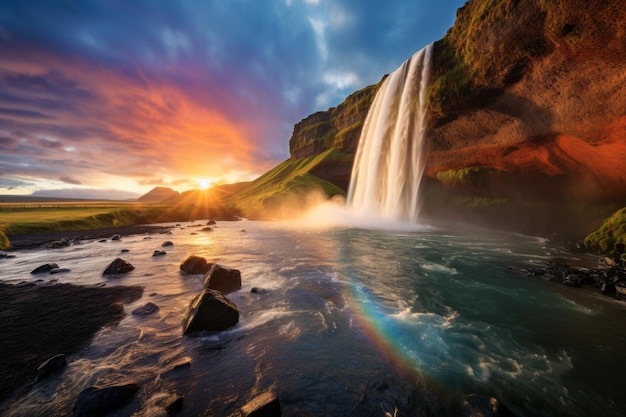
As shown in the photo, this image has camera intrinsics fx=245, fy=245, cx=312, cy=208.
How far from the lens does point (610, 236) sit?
72.7 feet

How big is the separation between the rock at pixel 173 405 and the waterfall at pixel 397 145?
151ft

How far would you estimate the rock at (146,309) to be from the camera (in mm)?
10547

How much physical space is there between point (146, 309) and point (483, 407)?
1248cm

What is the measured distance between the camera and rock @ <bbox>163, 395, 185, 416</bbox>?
18.1 ft

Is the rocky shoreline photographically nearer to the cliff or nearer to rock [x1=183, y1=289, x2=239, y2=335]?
rock [x1=183, y1=289, x2=239, y2=335]

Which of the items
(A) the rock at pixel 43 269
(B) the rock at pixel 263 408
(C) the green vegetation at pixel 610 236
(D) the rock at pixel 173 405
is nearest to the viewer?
(B) the rock at pixel 263 408

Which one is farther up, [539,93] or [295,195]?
[539,93]

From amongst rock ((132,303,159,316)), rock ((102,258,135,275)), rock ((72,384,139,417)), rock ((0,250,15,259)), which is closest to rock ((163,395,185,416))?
rock ((72,384,139,417))

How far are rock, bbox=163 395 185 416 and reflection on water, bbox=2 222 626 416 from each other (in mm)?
113

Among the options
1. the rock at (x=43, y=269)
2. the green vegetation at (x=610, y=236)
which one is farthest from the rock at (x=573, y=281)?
the rock at (x=43, y=269)

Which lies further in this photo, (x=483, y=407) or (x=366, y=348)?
(x=366, y=348)

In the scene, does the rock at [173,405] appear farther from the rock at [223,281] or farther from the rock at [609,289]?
the rock at [609,289]

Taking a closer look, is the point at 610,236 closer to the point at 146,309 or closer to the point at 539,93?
the point at 539,93

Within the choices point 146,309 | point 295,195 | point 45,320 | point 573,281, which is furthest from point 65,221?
point 573,281
